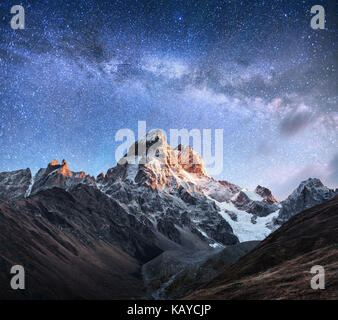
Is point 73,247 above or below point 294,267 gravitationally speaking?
above

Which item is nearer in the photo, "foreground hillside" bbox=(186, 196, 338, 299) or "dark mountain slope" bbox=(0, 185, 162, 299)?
"foreground hillside" bbox=(186, 196, 338, 299)

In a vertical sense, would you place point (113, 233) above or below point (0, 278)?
above

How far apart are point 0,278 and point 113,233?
11645 cm

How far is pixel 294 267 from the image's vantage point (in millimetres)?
32625

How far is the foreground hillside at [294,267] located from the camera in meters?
23.4

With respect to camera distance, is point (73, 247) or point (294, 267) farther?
point (73, 247)

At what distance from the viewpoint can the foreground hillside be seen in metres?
23.4

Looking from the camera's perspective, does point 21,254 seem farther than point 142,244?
No

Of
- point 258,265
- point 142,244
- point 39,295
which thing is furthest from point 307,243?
point 142,244

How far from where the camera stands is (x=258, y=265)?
44281mm

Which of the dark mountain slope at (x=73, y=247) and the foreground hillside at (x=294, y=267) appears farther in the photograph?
the dark mountain slope at (x=73, y=247)

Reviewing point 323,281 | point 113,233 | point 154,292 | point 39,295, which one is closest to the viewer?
point 323,281

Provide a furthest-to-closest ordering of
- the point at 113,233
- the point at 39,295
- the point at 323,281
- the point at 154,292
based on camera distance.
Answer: the point at 113,233, the point at 154,292, the point at 39,295, the point at 323,281

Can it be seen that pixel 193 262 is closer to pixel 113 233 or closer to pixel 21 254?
pixel 21 254
